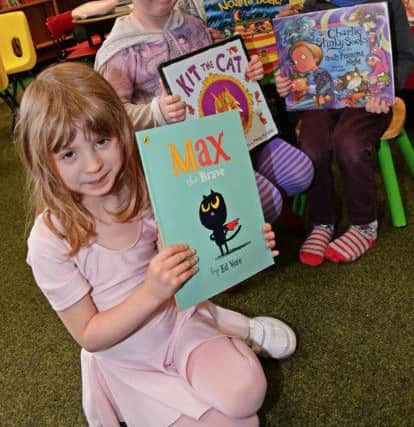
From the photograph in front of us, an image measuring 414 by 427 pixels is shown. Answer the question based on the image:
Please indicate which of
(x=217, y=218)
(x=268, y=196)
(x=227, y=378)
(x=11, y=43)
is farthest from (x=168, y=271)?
(x=11, y=43)

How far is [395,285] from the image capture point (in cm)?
130

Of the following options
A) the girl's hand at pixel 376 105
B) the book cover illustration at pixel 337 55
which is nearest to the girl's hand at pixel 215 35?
the book cover illustration at pixel 337 55

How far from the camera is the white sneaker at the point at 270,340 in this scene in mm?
1125

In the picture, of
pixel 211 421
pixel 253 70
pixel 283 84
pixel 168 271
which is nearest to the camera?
pixel 168 271

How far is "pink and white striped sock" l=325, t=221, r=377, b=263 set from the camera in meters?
1.40

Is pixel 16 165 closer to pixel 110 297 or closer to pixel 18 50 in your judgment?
pixel 18 50

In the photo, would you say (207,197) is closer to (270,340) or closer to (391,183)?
(270,340)

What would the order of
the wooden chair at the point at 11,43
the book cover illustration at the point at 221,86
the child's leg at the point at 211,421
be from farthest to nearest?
the wooden chair at the point at 11,43 < the book cover illustration at the point at 221,86 < the child's leg at the point at 211,421

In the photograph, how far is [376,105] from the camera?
1316 mm

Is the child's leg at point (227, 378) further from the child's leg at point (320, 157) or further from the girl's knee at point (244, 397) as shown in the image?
the child's leg at point (320, 157)

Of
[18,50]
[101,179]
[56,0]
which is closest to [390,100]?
[101,179]

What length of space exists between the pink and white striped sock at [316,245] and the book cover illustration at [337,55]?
0.34 metres

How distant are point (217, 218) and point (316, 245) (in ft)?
Result: 2.22

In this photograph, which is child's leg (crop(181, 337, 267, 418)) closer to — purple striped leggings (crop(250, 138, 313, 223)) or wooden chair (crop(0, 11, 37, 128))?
purple striped leggings (crop(250, 138, 313, 223))
